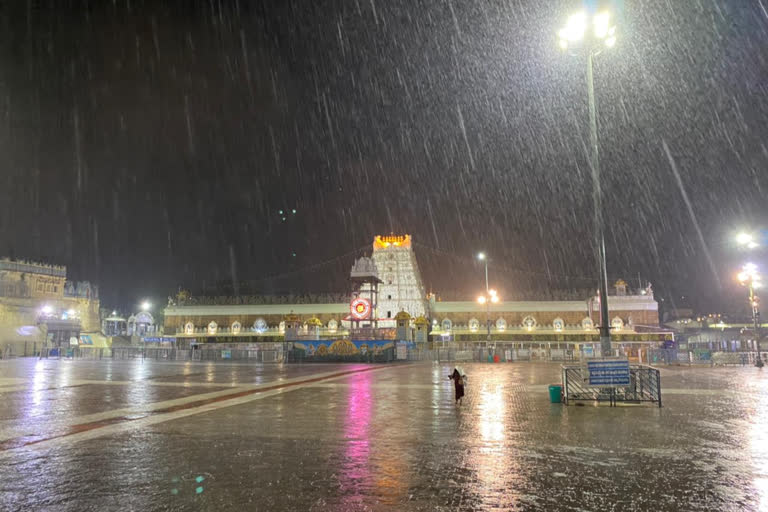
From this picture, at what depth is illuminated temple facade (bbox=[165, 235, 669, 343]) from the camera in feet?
227

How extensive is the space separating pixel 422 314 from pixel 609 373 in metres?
54.5

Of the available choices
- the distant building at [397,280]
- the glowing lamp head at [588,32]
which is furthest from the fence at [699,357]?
the distant building at [397,280]

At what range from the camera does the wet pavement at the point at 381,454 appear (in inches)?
231

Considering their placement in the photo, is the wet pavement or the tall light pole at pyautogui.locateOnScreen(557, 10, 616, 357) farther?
the tall light pole at pyautogui.locateOnScreen(557, 10, 616, 357)

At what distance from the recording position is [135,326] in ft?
270

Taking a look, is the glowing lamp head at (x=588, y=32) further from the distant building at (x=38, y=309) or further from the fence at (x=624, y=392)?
the distant building at (x=38, y=309)

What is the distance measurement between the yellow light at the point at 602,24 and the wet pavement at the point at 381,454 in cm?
1019

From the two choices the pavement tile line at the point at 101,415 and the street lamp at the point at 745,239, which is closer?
the pavement tile line at the point at 101,415

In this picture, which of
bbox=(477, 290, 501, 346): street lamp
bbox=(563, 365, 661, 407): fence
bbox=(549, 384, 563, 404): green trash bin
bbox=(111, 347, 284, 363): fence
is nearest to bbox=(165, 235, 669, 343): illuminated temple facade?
bbox=(477, 290, 501, 346): street lamp

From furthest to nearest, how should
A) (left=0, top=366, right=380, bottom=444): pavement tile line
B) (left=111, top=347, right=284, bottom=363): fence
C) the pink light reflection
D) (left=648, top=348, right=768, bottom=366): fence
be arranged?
(left=111, top=347, right=284, bottom=363): fence, (left=648, top=348, right=768, bottom=366): fence, (left=0, top=366, right=380, bottom=444): pavement tile line, the pink light reflection

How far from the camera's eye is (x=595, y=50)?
581 inches

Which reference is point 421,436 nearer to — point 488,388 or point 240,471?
point 240,471

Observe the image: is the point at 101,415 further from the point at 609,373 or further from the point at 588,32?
the point at 588,32

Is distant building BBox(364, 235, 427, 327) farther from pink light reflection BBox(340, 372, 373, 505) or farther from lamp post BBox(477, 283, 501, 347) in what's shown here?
pink light reflection BBox(340, 372, 373, 505)
